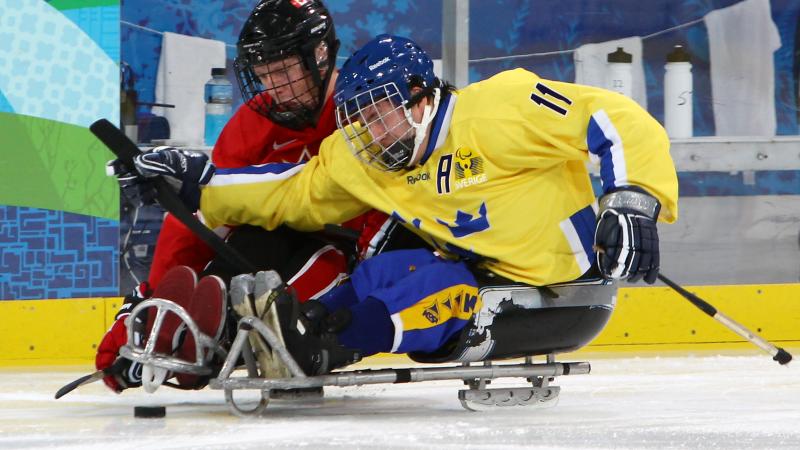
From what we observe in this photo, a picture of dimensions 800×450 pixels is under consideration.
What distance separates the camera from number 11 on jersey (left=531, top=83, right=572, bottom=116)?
2791mm

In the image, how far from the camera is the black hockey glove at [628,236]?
260 cm

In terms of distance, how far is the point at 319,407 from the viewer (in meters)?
3.12

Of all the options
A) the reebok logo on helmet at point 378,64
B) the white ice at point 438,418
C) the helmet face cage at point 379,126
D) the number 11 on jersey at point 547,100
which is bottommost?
the white ice at point 438,418

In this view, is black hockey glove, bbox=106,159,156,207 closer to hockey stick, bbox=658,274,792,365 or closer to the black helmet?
the black helmet

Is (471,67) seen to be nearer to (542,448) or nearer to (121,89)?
(121,89)

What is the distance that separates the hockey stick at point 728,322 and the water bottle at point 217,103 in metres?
1.89

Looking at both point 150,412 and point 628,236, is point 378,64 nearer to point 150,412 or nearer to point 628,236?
point 628,236

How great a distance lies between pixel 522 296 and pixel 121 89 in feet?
6.72

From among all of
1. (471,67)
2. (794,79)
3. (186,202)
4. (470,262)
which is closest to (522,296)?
(470,262)

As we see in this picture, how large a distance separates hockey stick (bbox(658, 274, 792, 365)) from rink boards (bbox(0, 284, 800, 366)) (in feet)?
4.11

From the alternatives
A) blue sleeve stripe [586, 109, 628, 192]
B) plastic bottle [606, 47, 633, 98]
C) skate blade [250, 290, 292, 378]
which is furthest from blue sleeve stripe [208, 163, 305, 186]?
plastic bottle [606, 47, 633, 98]

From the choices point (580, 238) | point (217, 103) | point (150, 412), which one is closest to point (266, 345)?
point (150, 412)

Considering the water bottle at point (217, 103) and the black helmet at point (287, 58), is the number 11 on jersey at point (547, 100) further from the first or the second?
the water bottle at point (217, 103)

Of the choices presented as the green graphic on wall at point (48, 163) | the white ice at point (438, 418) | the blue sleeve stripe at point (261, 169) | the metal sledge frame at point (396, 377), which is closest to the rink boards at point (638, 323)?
the green graphic on wall at point (48, 163)
